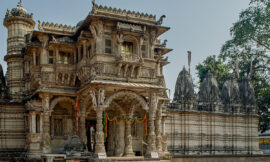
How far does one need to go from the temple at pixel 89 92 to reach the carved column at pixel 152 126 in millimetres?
67

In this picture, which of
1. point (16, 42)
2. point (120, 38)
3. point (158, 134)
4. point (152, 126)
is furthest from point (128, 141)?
point (16, 42)

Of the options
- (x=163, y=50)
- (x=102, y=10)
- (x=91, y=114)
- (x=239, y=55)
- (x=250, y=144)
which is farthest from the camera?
(x=239, y=55)

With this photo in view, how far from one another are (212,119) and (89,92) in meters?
14.8

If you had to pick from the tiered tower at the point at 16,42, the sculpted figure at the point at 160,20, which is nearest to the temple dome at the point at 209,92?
the sculpted figure at the point at 160,20

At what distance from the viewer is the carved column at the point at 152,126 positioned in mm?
23294

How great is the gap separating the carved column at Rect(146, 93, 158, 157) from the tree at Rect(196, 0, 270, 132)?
670 inches

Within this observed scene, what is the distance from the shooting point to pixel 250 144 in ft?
116

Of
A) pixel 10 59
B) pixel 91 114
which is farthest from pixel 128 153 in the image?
pixel 10 59

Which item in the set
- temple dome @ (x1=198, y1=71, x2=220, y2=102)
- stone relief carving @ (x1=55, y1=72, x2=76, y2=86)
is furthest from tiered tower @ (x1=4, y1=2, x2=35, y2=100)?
temple dome @ (x1=198, y1=71, x2=220, y2=102)

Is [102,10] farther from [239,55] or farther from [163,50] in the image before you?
[239,55]

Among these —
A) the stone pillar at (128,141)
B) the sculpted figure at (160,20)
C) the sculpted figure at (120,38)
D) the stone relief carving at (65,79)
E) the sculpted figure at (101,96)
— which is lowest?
the stone pillar at (128,141)

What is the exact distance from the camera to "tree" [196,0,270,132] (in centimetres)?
3517

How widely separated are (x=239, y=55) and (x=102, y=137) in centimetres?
2278

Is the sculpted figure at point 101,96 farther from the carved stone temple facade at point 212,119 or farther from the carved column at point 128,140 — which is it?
the carved stone temple facade at point 212,119
